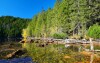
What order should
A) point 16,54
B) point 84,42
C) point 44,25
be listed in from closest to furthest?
point 16,54 < point 84,42 < point 44,25

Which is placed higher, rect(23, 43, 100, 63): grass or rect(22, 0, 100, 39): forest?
rect(22, 0, 100, 39): forest

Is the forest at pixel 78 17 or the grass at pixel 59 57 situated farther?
the forest at pixel 78 17

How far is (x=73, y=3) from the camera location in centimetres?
7425

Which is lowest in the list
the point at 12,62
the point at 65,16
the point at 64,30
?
the point at 12,62

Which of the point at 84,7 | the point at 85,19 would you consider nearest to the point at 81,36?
the point at 85,19

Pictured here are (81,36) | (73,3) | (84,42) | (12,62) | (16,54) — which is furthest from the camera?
(73,3)

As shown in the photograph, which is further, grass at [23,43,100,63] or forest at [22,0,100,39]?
forest at [22,0,100,39]

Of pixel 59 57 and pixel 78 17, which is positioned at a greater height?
pixel 78 17

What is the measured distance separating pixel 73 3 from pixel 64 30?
10.4 metres

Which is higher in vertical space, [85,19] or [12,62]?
[85,19]

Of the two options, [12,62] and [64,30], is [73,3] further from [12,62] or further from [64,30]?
[12,62]

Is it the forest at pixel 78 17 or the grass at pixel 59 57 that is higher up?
the forest at pixel 78 17

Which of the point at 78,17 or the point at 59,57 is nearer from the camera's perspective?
the point at 59,57

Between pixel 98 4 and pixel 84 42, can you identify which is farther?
pixel 98 4
